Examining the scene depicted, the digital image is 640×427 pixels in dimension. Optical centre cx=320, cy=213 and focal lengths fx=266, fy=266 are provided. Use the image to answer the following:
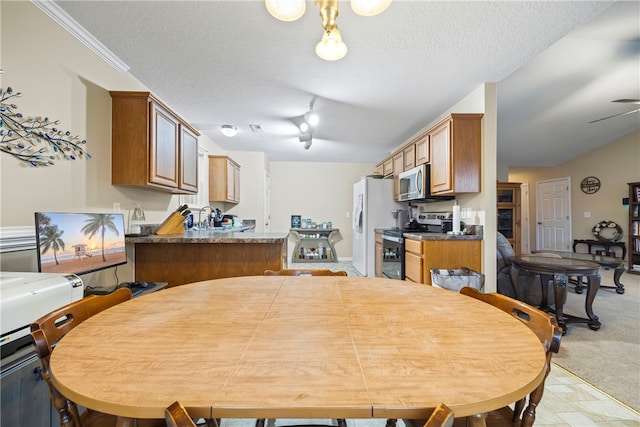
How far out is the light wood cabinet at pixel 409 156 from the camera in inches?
147

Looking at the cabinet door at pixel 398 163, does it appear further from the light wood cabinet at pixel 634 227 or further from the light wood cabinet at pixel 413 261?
the light wood cabinet at pixel 634 227

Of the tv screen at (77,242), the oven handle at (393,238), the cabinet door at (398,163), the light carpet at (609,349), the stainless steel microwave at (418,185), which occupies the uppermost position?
the cabinet door at (398,163)

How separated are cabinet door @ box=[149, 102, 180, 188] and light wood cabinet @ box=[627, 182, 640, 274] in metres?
7.62

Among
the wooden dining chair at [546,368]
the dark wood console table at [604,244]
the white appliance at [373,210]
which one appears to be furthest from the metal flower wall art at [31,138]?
the dark wood console table at [604,244]

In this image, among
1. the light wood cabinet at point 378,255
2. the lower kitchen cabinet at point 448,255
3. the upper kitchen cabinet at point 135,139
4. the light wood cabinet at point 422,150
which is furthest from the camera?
the light wood cabinet at point 378,255

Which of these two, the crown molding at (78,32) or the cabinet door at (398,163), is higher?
the crown molding at (78,32)

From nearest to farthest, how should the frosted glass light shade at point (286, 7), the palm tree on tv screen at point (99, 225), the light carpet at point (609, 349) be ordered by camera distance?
the frosted glass light shade at point (286, 7)
the palm tree on tv screen at point (99, 225)
the light carpet at point (609, 349)

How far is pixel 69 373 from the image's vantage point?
0.56 meters

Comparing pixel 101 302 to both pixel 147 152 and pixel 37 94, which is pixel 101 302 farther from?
pixel 147 152

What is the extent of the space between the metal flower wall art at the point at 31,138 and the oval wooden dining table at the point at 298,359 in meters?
1.22

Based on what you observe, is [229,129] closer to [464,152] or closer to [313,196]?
[313,196]

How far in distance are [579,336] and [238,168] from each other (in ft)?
16.3

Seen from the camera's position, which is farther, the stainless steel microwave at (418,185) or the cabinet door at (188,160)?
the stainless steel microwave at (418,185)

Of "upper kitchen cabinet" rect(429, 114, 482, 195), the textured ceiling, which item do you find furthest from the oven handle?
the textured ceiling
